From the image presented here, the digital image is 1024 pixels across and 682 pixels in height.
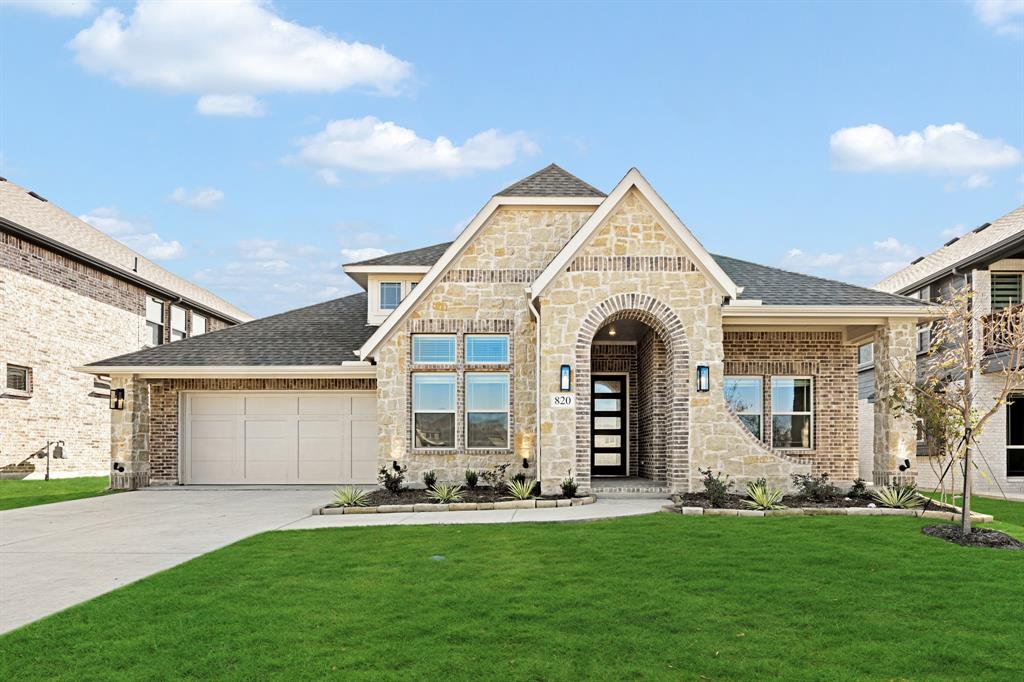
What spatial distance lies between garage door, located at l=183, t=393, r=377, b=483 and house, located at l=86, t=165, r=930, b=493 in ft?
0.12

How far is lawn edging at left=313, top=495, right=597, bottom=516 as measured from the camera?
13.4 meters

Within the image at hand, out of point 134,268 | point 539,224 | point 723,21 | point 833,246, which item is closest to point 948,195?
point 833,246

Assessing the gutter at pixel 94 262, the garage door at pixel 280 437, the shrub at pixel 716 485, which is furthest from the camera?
the gutter at pixel 94 262

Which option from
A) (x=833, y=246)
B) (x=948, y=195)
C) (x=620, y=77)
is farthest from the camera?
(x=833, y=246)

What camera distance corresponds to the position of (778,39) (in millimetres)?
21062

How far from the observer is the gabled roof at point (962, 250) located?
19.3 meters

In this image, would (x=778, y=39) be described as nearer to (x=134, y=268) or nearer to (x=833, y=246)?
(x=833, y=246)

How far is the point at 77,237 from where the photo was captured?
25547 mm

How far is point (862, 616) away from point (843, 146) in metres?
35.1

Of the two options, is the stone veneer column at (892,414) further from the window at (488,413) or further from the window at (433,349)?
the window at (433,349)

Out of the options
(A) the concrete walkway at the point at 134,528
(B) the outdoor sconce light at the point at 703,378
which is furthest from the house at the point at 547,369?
(A) the concrete walkway at the point at 134,528

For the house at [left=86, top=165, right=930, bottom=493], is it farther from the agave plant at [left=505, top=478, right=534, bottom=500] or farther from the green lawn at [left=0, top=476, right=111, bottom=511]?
the green lawn at [left=0, top=476, right=111, bottom=511]

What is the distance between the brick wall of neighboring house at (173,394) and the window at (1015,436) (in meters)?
16.3

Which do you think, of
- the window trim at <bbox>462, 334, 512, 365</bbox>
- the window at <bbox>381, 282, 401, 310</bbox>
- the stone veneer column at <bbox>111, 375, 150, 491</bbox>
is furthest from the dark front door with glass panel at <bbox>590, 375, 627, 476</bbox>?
the stone veneer column at <bbox>111, 375, 150, 491</bbox>
